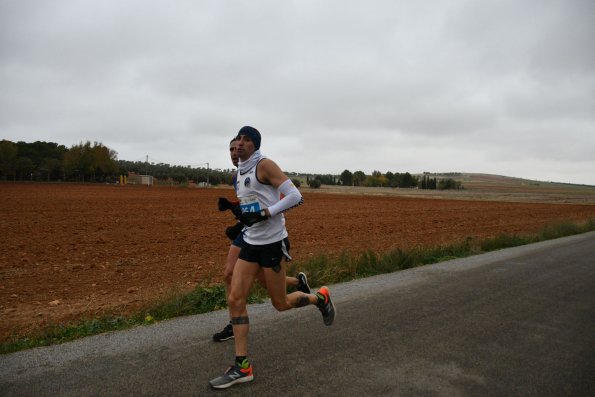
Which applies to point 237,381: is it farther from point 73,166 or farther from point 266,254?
point 73,166

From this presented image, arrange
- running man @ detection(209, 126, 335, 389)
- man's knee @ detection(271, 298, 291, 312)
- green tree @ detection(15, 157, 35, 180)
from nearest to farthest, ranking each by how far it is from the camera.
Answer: running man @ detection(209, 126, 335, 389)
man's knee @ detection(271, 298, 291, 312)
green tree @ detection(15, 157, 35, 180)

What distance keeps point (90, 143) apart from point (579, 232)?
11623cm

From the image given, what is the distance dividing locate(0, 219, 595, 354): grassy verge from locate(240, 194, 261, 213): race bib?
2.34m

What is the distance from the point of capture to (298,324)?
4887 mm

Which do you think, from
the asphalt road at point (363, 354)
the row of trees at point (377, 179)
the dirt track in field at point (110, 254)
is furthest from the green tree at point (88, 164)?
the asphalt road at point (363, 354)

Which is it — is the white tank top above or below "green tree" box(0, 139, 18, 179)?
below

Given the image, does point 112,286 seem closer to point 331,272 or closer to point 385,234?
point 331,272

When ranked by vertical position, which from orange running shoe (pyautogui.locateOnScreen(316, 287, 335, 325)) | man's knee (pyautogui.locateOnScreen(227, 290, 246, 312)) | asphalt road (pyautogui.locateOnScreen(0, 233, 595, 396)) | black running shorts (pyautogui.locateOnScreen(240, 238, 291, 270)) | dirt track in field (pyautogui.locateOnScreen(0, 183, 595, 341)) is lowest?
dirt track in field (pyautogui.locateOnScreen(0, 183, 595, 341))

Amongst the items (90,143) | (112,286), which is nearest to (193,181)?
(90,143)

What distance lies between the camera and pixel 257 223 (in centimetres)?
372

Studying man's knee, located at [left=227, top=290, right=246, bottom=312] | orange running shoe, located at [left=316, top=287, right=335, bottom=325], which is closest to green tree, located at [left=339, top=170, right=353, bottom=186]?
orange running shoe, located at [left=316, top=287, right=335, bottom=325]

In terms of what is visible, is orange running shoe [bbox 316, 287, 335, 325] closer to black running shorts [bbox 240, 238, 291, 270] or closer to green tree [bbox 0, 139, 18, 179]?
black running shorts [bbox 240, 238, 291, 270]

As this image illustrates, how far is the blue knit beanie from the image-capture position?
12.2 feet

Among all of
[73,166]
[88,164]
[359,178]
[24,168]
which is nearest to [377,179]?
[359,178]
